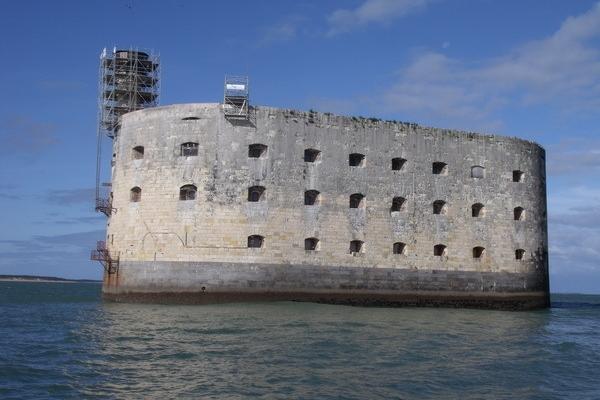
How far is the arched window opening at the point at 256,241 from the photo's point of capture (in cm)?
2320

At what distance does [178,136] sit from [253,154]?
2.70m

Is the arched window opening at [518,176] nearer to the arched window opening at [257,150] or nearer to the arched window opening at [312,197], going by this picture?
the arched window opening at [312,197]

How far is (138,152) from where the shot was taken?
2452cm

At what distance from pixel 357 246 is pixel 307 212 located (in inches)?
94.0

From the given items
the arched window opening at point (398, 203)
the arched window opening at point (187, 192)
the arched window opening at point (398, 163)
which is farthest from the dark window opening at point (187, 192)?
the arched window opening at point (398, 163)

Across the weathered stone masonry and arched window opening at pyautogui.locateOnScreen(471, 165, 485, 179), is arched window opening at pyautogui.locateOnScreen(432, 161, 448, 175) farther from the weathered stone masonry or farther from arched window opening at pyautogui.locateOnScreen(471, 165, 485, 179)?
arched window opening at pyautogui.locateOnScreen(471, 165, 485, 179)

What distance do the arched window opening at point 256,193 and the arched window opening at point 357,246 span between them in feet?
12.4

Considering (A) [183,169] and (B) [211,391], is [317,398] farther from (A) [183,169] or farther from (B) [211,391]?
(A) [183,169]

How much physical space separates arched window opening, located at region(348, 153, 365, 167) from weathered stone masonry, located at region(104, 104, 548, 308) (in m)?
0.04

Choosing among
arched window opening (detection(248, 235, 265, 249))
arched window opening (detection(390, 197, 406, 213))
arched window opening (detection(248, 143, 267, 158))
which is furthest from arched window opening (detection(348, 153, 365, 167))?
arched window opening (detection(248, 235, 265, 249))

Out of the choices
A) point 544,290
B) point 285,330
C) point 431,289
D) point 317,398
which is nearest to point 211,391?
point 317,398

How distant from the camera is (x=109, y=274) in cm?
2414

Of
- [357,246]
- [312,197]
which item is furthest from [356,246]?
[312,197]

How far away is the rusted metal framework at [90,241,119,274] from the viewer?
78.4 ft
